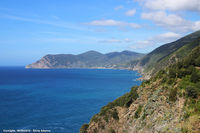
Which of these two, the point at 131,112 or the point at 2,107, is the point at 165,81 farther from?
the point at 2,107

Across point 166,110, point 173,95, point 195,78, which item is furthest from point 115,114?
point 195,78

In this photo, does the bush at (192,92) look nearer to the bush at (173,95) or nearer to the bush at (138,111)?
the bush at (173,95)

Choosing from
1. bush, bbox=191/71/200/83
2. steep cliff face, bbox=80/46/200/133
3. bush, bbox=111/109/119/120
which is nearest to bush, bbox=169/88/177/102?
steep cliff face, bbox=80/46/200/133

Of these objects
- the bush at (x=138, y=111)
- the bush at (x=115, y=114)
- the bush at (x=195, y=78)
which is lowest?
the bush at (x=115, y=114)

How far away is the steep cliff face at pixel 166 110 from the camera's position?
23023 millimetres

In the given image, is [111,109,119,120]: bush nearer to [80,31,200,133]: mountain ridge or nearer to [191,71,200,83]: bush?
[80,31,200,133]: mountain ridge

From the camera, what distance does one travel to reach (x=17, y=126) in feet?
189

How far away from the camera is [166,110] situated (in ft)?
89.8

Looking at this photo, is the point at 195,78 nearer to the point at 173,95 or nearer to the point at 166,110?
the point at 173,95

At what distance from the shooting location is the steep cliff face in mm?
23023

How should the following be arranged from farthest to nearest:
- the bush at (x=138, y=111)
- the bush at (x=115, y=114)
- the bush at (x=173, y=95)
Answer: the bush at (x=115, y=114), the bush at (x=138, y=111), the bush at (x=173, y=95)

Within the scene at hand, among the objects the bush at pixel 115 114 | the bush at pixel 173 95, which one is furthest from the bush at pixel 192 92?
the bush at pixel 115 114

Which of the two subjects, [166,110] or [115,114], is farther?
[115,114]

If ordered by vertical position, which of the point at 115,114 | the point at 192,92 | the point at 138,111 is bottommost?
the point at 115,114
